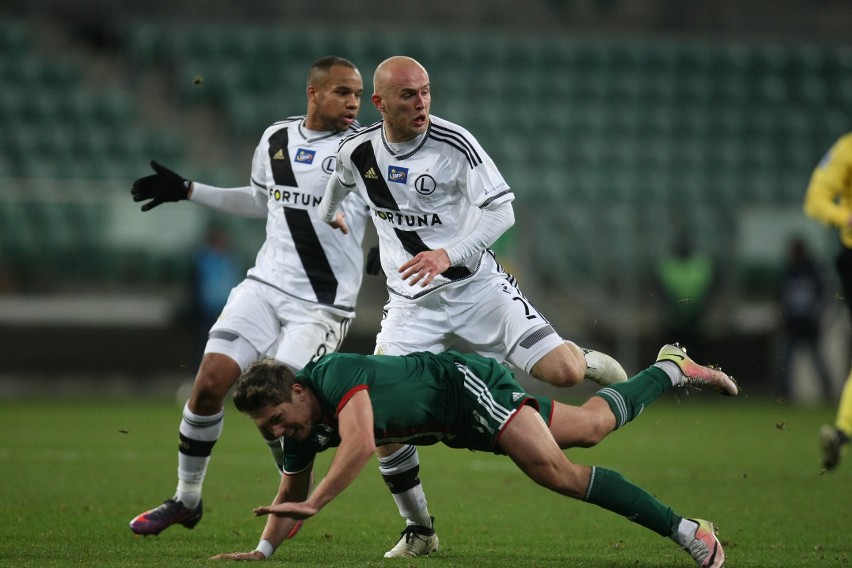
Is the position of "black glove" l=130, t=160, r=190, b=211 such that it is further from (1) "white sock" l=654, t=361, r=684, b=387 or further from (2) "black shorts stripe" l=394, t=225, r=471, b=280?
(1) "white sock" l=654, t=361, r=684, b=387

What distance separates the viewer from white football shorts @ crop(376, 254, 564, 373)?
6.43 meters

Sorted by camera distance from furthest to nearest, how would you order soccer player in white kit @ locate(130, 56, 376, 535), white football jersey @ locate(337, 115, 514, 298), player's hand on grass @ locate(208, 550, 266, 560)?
1. soccer player in white kit @ locate(130, 56, 376, 535)
2. white football jersey @ locate(337, 115, 514, 298)
3. player's hand on grass @ locate(208, 550, 266, 560)

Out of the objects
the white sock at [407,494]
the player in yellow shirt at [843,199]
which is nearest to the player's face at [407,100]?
the white sock at [407,494]

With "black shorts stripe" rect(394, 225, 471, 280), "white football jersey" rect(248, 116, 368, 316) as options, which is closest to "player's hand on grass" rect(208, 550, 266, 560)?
"black shorts stripe" rect(394, 225, 471, 280)

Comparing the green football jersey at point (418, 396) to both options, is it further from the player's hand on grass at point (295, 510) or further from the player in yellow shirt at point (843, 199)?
the player in yellow shirt at point (843, 199)

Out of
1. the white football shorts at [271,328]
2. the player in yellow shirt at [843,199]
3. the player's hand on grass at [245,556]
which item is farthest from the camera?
the player in yellow shirt at [843,199]

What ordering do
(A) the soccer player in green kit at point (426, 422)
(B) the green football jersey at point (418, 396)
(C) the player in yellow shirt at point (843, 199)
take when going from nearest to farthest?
1. (A) the soccer player in green kit at point (426, 422)
2. (B) the green football jersey at point (418, 396)
3. (C) the player in yellow shirt at point (843, 199)

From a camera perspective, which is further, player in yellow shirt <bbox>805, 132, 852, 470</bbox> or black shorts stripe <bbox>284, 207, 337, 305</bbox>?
player in yellow shirt <bbox>805, 132, 852, 470</bbox>

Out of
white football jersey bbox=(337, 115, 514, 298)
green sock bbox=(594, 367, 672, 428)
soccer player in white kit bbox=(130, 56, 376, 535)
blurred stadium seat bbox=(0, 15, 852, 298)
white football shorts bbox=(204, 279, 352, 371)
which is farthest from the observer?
blurred stadium seat bbox=(0, 15, 852, 298)

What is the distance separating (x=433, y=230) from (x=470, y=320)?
50cm

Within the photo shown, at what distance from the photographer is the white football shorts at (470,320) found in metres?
6.43

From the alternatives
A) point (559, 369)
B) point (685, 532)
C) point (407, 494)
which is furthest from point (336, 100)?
point (685, 532)

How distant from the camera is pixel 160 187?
722 cm

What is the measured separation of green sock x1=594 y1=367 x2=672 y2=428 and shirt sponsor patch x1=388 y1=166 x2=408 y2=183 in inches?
57.9
